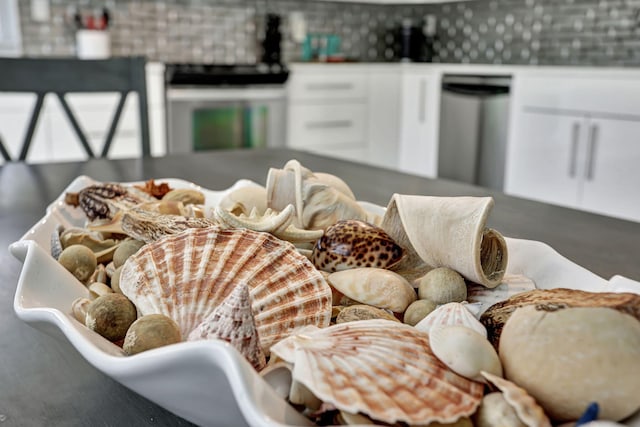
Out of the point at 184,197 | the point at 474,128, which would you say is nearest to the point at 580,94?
the point at 474,128

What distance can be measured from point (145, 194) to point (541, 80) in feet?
9.86

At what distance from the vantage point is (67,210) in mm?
721

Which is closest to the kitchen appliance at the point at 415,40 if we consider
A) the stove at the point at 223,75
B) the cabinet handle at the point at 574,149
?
the stove at the point at 223,75

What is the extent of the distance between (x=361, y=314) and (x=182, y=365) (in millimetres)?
148

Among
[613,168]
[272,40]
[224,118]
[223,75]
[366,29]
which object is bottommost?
[613,168]

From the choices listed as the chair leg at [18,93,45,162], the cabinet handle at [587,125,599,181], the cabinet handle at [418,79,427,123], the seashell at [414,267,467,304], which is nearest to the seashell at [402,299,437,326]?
the seashell at [414,267,467,304]

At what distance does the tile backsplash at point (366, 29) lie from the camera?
3.75 m

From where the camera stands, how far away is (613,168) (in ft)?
9.73

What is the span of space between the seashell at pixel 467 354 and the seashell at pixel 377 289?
11 centimetres

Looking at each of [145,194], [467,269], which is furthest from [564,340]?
[145,194]

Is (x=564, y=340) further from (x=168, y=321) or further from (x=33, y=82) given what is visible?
(x=33, y=82)

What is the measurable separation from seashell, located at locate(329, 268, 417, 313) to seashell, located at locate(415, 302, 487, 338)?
0.04 meters

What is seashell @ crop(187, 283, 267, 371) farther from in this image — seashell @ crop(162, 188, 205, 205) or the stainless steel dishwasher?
the stainless steel dishwasher

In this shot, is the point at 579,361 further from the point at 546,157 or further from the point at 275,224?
the point at 546,157
